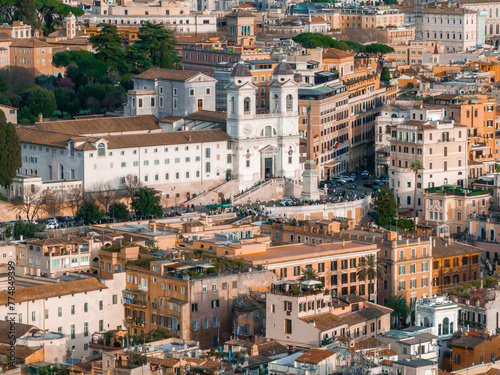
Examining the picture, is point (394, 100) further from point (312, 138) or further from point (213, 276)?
point (213, 276)

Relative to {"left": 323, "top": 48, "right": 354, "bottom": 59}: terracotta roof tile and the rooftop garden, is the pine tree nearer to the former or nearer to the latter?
the rooftop garden

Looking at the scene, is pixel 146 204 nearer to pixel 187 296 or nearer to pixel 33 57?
pixel 187 296

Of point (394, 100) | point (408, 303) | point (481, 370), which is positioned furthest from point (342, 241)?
point (394, 100)

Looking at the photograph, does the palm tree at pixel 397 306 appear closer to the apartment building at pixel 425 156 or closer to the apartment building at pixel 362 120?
the apartment building at pixel 425 156

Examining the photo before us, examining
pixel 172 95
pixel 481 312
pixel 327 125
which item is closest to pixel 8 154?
pixel 172 95

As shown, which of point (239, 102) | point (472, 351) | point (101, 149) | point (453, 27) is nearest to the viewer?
point (472, 351)

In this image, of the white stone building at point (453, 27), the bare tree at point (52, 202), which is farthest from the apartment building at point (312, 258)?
the white stone building at point (453, 27)
